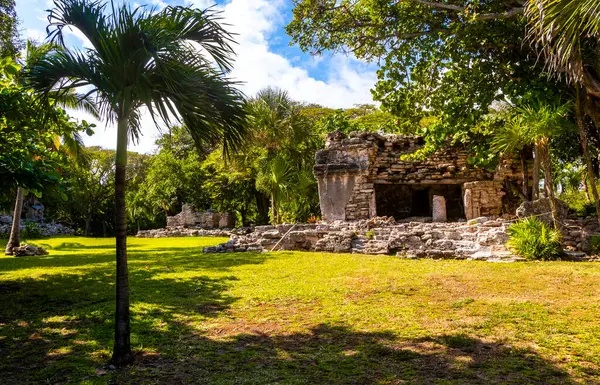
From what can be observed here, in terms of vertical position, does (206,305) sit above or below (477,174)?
below

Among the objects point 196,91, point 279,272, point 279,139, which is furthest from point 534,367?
point 279,139

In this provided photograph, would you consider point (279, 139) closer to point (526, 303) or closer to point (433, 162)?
point (433, 162)

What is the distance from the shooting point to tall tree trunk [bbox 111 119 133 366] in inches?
129

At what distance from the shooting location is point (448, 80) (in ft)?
33.0

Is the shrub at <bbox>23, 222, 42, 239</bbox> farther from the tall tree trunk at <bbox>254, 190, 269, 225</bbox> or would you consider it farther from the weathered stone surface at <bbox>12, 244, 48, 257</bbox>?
the tall tree trunk at <bbox>254, 190, 269, 225</bbox>

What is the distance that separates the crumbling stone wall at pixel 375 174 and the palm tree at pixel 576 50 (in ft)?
15.9

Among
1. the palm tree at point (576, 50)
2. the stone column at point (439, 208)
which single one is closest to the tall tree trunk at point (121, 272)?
the palm tree at point (576, 50)

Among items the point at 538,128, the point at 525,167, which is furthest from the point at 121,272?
the point at 525,167

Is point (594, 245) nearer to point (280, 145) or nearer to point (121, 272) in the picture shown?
point (121, 272)

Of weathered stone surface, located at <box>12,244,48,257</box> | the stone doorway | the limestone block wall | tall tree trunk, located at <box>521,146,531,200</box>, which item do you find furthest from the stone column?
weathered stone surface, located at <box>12,244,48,257</box>

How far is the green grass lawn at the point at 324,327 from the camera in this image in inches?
118

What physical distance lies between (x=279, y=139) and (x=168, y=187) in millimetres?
10183

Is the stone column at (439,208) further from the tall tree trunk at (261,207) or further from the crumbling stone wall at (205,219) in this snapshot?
the crumbling stone wall at (205,219)

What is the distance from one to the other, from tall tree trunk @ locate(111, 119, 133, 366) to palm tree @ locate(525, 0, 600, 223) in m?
4.37
